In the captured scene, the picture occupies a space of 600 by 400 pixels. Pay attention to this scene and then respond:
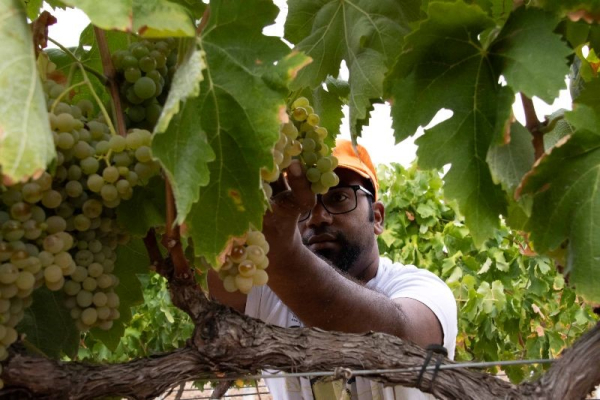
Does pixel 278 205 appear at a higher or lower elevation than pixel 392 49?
lower

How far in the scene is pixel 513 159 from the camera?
83 centimetres

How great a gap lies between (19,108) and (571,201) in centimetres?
58

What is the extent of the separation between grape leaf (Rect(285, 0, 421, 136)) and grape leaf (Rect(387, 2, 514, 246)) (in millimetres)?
137

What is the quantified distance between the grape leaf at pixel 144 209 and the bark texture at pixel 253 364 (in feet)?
0.26

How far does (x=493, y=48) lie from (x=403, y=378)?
398 mm

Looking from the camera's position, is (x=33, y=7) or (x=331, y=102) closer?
(x=33, y=7)

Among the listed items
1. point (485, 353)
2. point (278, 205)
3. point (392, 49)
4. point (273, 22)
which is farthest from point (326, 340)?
point (485, 353)

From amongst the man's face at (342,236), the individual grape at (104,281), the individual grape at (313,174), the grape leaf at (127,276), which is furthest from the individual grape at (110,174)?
the man's face at (342,236)

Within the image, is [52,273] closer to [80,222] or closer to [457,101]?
[80,222]

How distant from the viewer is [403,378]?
86 cm

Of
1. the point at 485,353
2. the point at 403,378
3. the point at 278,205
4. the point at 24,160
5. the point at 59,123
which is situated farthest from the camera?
the point at 485,353

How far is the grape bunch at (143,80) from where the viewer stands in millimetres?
845

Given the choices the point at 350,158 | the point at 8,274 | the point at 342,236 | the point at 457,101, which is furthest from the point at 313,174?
the point at 342,236

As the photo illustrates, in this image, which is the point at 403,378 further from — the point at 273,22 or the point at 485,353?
the point at 485,353
